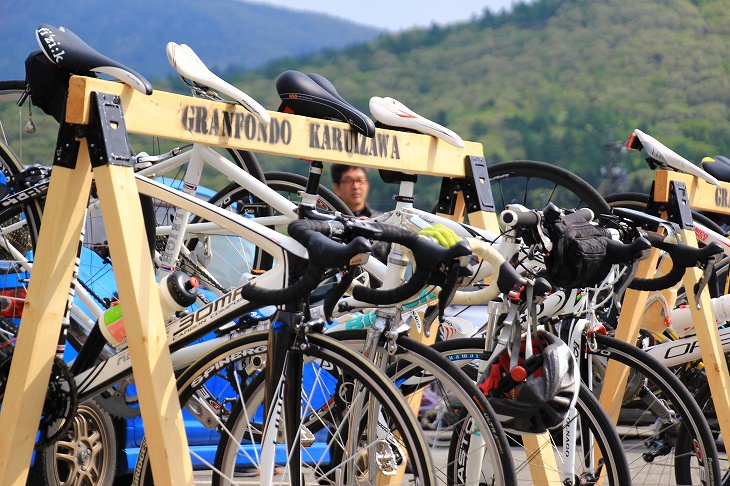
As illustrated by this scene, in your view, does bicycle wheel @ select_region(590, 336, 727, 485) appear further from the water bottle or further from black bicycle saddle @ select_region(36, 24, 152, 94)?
black bicycle saddle @ select_region(36, 24, 152, 94)

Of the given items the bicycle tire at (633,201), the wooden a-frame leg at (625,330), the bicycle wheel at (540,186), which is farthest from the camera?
the bicycle tire at (633,201)

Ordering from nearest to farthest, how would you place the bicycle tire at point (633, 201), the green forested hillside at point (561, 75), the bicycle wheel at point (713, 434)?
the bicycle wheel at point (713, 434) → the bicycle tire at point (633, 201) → the green forested hillside at point (561, 75)

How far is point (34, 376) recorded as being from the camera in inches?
128

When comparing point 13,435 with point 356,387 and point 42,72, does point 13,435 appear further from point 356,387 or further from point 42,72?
point 42,72

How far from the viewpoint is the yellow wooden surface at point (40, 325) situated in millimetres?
3225

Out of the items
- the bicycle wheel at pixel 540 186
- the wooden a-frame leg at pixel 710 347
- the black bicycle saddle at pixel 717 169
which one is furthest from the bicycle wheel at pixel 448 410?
the black bicycle saddle at pixel 717 169

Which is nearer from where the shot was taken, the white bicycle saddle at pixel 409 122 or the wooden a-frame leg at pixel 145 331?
the wooden a-frame leg at pixel 145 331

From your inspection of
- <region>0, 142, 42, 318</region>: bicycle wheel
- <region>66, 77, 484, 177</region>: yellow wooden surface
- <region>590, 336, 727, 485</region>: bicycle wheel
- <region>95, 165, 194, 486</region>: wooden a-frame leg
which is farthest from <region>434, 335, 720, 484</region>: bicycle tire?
<region>0, 142, 42, 318</region>: bicycle wheel

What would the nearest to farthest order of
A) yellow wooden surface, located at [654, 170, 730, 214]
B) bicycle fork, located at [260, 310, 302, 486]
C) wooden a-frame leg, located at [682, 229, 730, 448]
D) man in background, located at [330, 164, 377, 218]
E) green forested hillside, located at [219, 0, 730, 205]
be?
1. bicycle fork, located at [260, 310, 302, 486]
2. wooden a-frame leg, located at [682, 229, 730, 448]
3. yellow wooden surface, located at [654, 170, 730, 214]
4. man in background, located at [330, 164, 377, 218]
5. green forested hillside, located at [219, 0, 730, 205]

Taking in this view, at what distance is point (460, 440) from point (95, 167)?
1.55m

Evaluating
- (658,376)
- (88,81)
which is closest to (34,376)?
(88,81)

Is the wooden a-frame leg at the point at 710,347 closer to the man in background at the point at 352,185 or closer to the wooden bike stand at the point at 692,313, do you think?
the wooden bike stand at the point at 692,313

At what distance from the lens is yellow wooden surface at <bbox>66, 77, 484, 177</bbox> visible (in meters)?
3.23

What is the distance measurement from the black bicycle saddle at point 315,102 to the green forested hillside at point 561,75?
43.3 m
